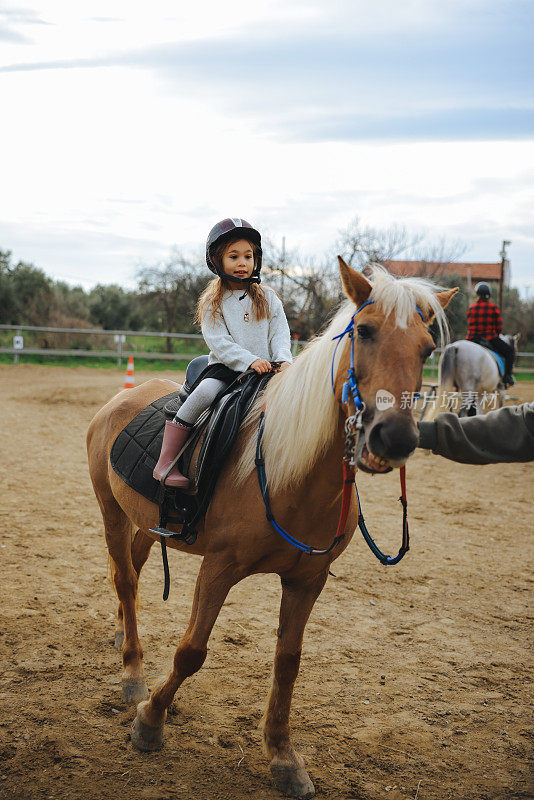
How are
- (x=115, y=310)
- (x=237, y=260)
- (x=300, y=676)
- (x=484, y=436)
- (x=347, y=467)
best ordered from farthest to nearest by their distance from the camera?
(x=115, y=310) < (x=300, y=676) < (x=237, y=260) < (x=484, y=436) < (x=347, y=467)

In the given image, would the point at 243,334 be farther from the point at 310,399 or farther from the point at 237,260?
the point at 310,399

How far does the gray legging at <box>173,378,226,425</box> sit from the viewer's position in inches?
105

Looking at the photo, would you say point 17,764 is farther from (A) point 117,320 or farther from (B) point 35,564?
(A) point 117,320

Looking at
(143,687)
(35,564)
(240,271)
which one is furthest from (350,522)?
(35,564)

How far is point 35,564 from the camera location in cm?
461

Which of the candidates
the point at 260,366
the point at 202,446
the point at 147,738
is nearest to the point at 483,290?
the point at 260,366

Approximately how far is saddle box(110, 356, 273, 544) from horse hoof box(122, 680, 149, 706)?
0.92 metres

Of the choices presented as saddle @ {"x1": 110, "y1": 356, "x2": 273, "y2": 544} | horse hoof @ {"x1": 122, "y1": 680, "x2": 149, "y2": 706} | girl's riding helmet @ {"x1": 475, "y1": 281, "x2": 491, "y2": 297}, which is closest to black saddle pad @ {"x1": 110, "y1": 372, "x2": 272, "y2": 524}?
saddle @ {"x1": 110, "y1": 356, "x2": 273, "y2": 544}

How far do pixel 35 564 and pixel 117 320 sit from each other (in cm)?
2889

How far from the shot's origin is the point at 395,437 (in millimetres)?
1788

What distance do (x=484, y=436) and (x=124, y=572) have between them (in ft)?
6.67

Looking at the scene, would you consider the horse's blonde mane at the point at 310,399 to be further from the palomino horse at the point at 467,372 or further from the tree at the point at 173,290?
the tree at the point at 173,290

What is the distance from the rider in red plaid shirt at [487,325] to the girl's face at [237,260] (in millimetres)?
8348

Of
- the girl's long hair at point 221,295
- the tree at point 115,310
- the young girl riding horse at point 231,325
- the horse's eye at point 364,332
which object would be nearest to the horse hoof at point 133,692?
the young girl riding horse at point 231,325
